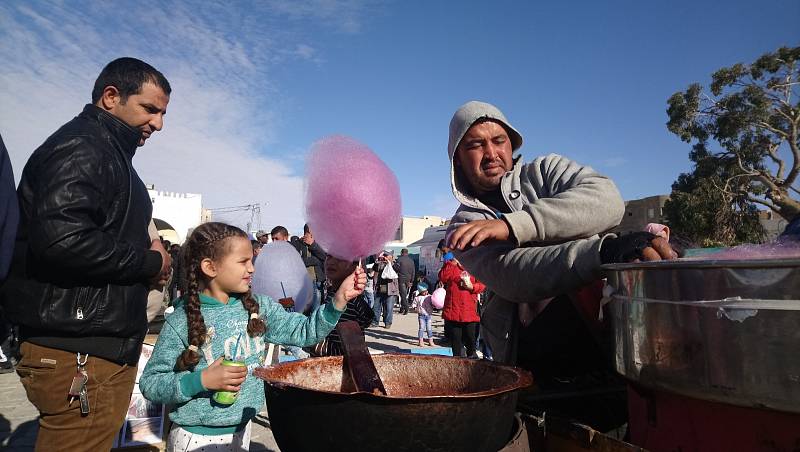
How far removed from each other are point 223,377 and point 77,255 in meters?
0.73

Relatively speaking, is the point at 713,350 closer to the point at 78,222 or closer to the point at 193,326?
the point at 193,326

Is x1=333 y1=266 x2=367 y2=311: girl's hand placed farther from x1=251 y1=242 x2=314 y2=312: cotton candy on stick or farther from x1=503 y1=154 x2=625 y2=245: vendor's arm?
x1=251 y1=242 x2=314 y2=312: cotton candy on stick

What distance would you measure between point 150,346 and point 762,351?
3.85 m

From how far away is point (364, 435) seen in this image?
1.07 meters

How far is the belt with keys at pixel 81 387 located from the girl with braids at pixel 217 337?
0.67ft

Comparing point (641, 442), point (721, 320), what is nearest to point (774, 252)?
point (721, 320)

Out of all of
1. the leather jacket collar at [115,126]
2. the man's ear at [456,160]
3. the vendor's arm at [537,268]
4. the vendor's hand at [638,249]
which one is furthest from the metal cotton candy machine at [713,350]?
the leather jacket collar at [115,126]

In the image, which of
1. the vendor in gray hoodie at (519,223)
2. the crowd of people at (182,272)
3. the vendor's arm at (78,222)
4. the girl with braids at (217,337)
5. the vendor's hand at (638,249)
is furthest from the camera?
the girl with braids at (217,337)

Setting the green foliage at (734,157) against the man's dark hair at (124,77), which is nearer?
the man's dark hair at (124,77)

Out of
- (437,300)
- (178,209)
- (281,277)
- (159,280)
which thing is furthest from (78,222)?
(178,209)

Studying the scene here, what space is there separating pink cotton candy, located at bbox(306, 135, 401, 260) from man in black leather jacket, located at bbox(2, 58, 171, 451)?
2.59ft

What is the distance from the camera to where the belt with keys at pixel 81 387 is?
5.99 feet

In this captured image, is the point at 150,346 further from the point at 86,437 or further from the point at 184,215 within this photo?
the point at 184,215

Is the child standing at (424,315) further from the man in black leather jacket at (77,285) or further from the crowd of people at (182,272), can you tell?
the man in black leather jacket at (77,285)
